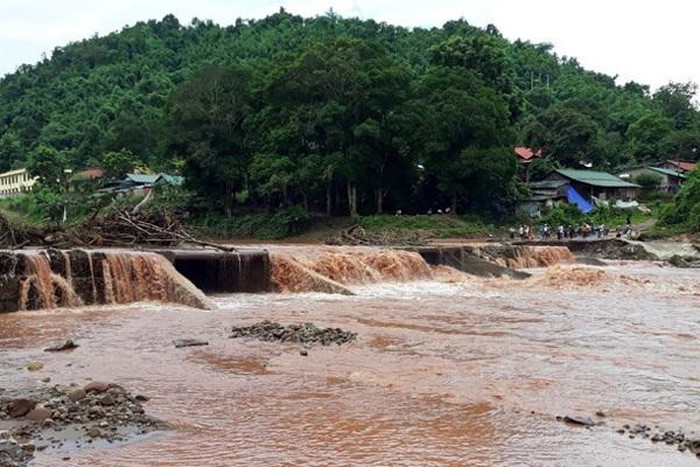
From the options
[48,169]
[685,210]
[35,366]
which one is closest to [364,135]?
[685,210]

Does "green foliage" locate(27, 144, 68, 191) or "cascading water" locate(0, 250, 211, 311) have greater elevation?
"green foliage" locate(27, 144, 68, 191)

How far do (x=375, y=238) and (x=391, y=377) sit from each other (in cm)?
2706

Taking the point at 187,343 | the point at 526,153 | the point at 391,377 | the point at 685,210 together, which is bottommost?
the point at 391,377

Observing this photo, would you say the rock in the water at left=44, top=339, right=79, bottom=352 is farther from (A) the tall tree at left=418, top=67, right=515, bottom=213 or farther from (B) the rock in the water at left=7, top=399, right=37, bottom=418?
(A) the tall tree at left=418, top=67, right=515, bottom=213

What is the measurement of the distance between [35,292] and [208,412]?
10.7 m

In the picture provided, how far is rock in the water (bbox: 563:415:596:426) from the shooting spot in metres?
8.48

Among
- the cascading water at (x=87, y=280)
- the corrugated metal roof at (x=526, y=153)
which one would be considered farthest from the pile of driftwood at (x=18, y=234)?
the corrugated metal roof at (x=526, y=153)

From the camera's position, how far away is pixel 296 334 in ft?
45.5

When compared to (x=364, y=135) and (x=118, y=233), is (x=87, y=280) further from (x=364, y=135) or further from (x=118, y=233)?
(x=364, y=135)

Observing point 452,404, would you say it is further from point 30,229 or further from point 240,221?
point 240,221

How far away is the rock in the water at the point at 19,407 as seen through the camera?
26.4 ft

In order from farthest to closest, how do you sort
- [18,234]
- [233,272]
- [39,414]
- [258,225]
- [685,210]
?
[258,225] < [685,210] < [233,272] < [18,234] < [39,414]

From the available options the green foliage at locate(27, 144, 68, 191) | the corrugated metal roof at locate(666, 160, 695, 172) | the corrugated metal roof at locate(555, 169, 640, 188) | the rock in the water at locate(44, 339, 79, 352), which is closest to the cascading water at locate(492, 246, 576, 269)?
the corrugated metal roof at locate(555, 169, 640, 188)

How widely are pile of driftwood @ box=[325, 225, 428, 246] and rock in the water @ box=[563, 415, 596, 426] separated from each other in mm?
26753
